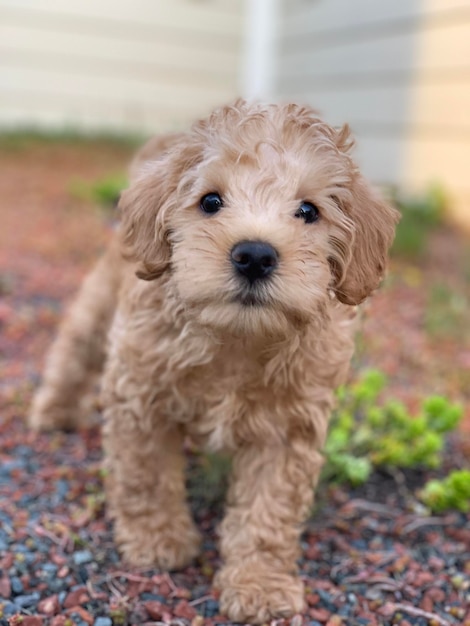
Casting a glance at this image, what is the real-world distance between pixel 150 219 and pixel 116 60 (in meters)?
11.0

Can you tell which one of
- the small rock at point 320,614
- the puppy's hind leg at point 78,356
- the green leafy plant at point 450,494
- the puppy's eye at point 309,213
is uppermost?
the puppy's eye at point 309,213

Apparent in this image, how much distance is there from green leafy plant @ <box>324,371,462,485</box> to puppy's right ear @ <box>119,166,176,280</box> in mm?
1253

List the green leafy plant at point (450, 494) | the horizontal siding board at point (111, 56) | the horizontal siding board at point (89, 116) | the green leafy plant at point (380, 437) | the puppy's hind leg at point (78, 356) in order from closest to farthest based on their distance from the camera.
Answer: the green leafy plant at point (450, 494) < the green leafy plant at point (380, 437) < the puppy's hind leg at point (78, 356) < the horizontal siding board at point (111, 56) < the horizontal siding board at point (89, 116)

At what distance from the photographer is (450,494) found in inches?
141

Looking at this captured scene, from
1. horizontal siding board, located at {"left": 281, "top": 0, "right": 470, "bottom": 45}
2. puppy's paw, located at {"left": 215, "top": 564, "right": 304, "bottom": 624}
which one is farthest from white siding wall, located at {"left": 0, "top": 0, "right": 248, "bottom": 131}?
puppy's paw, located at {"left": 215, "top": 564, "right": 304, "bottom": 624}

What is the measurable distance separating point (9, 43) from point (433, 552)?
11.6 m

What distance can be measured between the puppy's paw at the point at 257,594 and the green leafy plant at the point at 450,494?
98cm

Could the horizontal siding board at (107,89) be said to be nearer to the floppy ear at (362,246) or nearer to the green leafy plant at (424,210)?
the green leafy plant at (424,210)

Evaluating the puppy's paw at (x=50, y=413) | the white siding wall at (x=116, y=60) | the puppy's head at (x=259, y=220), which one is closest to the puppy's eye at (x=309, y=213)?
the puppy's head at (x=259, y=220)

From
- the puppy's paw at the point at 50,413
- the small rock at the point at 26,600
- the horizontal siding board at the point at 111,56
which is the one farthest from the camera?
the horizontal siding board at the point at 111,56

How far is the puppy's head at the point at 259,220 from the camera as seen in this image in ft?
7.72

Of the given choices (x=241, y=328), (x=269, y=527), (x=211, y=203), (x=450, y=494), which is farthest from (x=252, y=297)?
(x=450, y=494)

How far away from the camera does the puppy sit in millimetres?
2412

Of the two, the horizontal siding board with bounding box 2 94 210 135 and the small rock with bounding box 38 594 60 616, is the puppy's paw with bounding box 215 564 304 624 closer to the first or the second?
the small rock with bounding box 38 594 60 616
